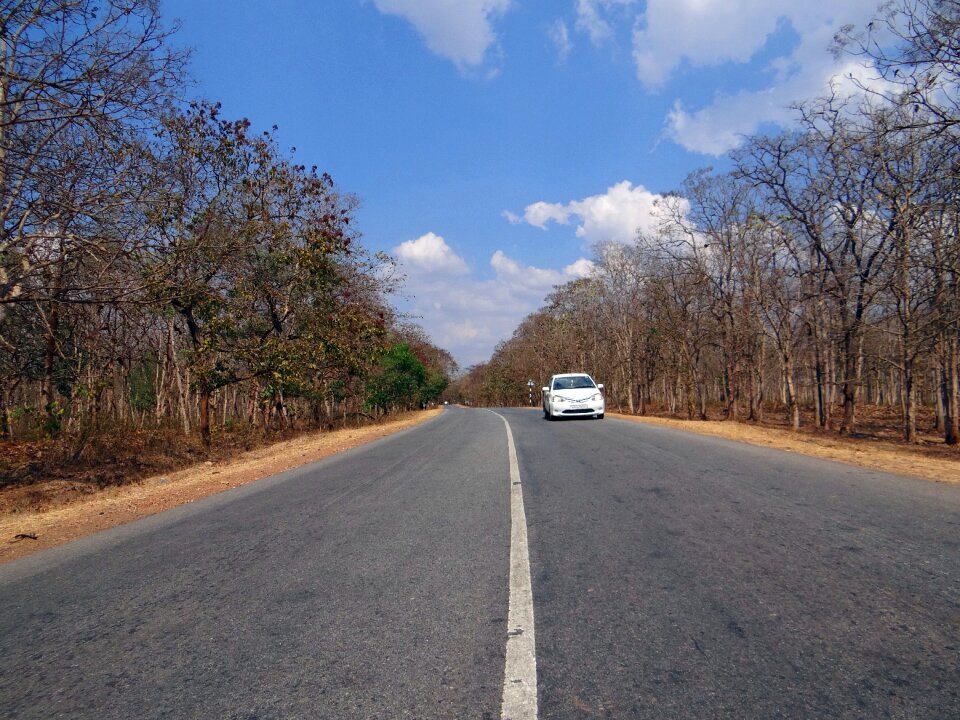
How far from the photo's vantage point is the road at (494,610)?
8.78ft

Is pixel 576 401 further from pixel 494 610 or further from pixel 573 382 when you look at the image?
pixel 494 610

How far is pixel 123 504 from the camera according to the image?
28.4 feet

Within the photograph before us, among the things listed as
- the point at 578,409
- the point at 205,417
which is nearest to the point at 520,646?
the point at 205,417

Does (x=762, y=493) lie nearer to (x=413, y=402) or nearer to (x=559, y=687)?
(x=559, y=687)

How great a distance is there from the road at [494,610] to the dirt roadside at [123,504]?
2.45ft

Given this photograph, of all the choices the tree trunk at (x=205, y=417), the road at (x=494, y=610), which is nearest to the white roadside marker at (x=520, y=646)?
the road at (x=494, y=610)

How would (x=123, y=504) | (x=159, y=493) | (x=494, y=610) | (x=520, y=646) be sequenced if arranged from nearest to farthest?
(x=520, y=646) → (x=494, y=610) → (x=123, y=504) → (x=159, y=493)

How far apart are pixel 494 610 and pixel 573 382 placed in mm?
19910

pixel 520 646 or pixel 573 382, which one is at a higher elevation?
pixel 573 382

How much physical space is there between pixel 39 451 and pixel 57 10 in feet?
36.2

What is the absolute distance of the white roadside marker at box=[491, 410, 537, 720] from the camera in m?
2.54

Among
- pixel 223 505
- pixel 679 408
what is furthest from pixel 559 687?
pixel 679 408

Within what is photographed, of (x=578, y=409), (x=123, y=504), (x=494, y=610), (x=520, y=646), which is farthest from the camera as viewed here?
(x=578, y=409)

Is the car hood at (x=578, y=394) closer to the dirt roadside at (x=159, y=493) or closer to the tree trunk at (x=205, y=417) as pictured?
the dirt roadside at (x=159, y=493)
